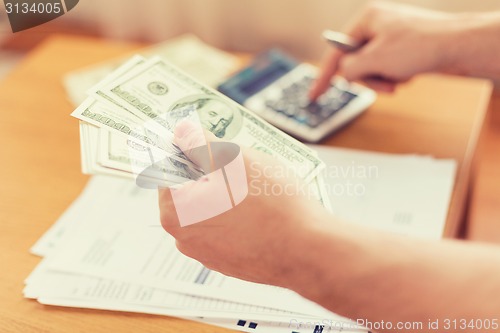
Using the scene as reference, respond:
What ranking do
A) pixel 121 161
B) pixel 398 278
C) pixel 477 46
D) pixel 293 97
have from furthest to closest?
pixel 293 97
pixel 477 46
pixel 121 161
pixel 398 278

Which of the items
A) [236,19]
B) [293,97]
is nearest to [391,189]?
[293,97]

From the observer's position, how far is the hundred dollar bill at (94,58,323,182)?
571mm

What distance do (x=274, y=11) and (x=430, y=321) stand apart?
1040mm

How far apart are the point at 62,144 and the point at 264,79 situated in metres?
0.32

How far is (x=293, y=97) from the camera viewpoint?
0.91 metres

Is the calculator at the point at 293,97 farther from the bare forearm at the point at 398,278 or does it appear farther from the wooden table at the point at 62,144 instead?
the bare forearm at the point at 398,278

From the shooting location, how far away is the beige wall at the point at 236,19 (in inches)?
52.6

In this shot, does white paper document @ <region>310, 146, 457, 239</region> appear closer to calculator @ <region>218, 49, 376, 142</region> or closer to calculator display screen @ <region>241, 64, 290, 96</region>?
calculator @ <region>218, 49, 376, 142</region>

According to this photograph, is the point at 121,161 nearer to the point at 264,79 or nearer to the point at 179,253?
the point at 179,253

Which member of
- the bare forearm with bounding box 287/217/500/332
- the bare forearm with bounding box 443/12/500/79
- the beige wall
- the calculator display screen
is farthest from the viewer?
the beige wall

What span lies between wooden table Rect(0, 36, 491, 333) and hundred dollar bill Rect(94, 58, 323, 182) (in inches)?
7.2

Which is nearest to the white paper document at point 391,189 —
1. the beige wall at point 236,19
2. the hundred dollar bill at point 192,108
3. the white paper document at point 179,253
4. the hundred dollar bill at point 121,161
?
the white paper document at point 179,253

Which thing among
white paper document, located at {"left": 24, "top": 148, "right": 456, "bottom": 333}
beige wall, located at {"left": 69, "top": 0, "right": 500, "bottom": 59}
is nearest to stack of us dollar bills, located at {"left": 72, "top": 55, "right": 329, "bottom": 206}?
white paper document, located at {"left": 24, "top": 148, "right": 456, "bottom": 333}

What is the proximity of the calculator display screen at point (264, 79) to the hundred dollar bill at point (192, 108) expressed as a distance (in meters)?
0.30
